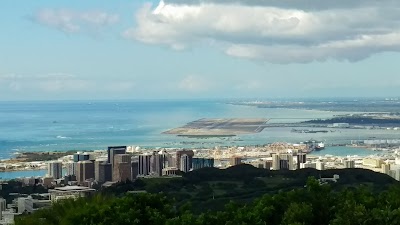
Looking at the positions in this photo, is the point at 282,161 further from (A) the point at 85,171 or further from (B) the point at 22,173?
(B) the point at 22,173

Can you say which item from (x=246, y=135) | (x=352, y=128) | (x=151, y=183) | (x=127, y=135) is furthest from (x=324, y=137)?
(x=151, y=183)

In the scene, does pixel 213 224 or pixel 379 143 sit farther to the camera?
pixel 379 143

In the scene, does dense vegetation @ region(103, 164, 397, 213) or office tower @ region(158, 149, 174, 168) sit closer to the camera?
dense vegetation @ region(103, 164, 397, 213)

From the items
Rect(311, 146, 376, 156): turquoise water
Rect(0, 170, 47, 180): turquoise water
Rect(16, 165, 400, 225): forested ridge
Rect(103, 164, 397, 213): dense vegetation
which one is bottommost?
Rect(0, 170, 47, 180): turquoise water

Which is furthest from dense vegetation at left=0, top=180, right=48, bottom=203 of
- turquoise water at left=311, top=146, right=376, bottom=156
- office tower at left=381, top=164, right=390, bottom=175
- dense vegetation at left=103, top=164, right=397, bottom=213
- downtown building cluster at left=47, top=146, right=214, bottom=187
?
turquoise water at left=311, top=146, right=376, bottom=156

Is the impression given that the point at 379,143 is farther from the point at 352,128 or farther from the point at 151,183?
the point at 151,183

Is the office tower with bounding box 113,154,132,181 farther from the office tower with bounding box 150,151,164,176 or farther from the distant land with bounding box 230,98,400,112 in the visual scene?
the distant land with bounding box 230,98,400,112

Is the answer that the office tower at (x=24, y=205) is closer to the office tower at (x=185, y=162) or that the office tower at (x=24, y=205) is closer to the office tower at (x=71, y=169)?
the office tower at (x=71, y=169)

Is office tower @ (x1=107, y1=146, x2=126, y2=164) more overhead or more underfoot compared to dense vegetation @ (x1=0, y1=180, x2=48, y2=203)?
more overhead
